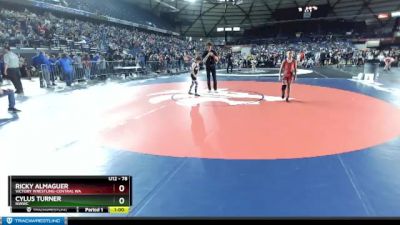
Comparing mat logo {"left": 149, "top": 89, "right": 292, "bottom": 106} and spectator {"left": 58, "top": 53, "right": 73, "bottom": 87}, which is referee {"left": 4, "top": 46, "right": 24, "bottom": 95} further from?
mat logo {"left": 149, "top": 89, "right": 292, "bottom": 106}

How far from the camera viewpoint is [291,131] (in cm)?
558

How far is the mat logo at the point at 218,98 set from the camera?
881cm

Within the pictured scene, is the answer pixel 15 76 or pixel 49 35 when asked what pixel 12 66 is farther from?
pixel 49 35

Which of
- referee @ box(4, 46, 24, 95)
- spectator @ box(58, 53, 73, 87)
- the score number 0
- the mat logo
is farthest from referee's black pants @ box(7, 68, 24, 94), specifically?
the score number 0

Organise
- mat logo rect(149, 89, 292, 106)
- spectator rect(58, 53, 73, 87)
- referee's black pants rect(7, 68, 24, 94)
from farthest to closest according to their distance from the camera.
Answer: spectator rect(58, 53, 73, 87)
referee's black pants rect(7, 68, 24, 94)
mat logo rect(149, 89, 292, 106)

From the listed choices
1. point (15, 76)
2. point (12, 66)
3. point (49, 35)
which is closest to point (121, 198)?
point (12, 66)

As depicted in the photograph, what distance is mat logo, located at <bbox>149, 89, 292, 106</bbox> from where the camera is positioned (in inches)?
347

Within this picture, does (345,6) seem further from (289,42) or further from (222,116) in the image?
(222,116)

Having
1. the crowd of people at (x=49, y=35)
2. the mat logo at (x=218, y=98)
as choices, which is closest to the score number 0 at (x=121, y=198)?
the mat logo at (x=218, y=98)

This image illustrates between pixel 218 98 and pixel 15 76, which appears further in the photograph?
pixel 15 76

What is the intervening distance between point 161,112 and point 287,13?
156 ft

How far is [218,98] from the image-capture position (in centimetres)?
957

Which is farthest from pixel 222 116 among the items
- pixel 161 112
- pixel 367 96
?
pixel 367 96
